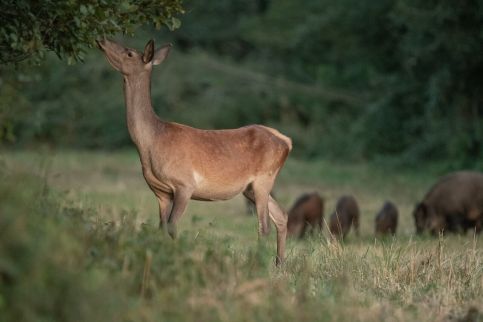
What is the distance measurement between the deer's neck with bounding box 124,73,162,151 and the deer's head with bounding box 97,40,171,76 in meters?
0.08

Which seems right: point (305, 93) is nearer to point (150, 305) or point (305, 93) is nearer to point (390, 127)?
point (390, 127)

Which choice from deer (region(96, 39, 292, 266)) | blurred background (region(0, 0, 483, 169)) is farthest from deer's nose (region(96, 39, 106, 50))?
blurred background (region(0, 0, 483, 169))

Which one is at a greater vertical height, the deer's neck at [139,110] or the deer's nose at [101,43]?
the deer's nose at [101,43]

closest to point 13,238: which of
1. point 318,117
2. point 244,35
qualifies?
point 318,117

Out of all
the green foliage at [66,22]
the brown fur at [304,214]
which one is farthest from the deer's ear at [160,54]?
the brown fur at [304,214]

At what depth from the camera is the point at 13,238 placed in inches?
231

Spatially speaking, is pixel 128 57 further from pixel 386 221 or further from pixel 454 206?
pixel 454 206

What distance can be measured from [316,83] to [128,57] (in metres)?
26.8

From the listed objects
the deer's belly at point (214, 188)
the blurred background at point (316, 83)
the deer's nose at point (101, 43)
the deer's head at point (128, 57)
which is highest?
the deer's nose at point (101, 43)

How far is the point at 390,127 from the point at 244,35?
10718 mm

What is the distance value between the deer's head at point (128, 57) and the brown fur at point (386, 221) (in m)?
7.48

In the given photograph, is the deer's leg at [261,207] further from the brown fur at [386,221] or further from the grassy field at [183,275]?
the brown fur at [386,221]

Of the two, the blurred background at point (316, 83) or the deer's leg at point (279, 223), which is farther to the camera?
the blurred background at point (316, 83)

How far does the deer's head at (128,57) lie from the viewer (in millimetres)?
9719
